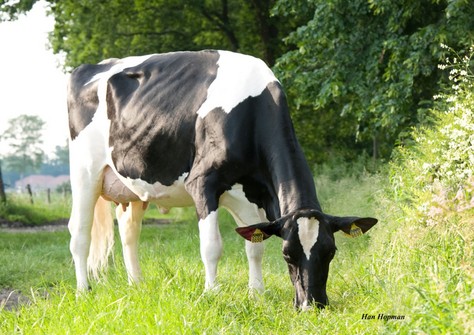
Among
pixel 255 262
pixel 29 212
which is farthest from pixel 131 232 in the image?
pixel 29 212

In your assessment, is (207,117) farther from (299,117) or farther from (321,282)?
(299,117)

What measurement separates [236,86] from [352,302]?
2.12 m

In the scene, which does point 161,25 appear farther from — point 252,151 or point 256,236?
point 256,236

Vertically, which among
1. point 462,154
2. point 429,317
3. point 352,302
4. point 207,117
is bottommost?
point 352,302

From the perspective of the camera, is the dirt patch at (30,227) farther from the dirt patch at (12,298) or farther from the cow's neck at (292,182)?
the cow's neck at (292,182)

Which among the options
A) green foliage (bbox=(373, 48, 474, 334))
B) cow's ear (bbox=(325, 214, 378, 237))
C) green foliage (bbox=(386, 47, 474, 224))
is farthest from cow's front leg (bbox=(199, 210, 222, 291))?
green foliage (bbox=(386, 47, 474, 224))

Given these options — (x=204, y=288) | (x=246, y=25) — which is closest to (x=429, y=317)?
→ (x=204, y=288)

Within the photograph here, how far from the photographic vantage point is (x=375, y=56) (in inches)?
545

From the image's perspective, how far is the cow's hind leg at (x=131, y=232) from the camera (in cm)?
844

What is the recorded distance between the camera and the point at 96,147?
807 centimetres

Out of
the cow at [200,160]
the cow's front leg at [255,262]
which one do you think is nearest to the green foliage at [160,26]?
the cow at [200,160]

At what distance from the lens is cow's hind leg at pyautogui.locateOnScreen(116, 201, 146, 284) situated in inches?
332

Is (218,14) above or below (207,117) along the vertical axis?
above

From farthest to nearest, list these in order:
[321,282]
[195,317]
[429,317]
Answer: [321,282] < [195,317] < [429,317]
